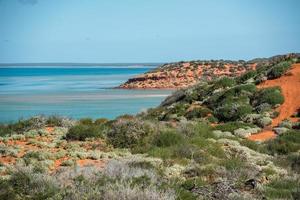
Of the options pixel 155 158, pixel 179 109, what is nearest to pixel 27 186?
pixel 155 158

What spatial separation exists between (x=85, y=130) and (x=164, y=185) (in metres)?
8.43

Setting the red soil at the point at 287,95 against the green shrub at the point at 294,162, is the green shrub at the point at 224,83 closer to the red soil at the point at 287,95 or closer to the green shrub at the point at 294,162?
the red soil at the point at 287,95

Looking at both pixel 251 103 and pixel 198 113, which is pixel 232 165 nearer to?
pixel 198 113

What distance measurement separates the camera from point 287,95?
30.1 m

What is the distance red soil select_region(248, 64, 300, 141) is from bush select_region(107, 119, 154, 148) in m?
7.79

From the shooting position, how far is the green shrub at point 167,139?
56.5ft

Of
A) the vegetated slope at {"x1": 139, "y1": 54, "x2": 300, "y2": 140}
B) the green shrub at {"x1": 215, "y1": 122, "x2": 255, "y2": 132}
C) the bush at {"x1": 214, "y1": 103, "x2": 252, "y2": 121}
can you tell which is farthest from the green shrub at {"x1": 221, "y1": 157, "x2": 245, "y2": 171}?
the bush at {"x1": 214, "y1": 103, "x2": 252, "y2": 121}

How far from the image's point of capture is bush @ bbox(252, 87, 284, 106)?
2914cm

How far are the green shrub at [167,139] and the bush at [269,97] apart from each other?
13022mm

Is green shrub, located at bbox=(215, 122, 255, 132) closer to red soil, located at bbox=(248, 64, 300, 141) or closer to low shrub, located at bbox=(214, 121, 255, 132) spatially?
low shrub, located at bbox=(214, 121, 255, 132)

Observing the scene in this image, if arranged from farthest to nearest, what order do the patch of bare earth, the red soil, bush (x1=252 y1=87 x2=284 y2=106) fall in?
bush (x1=252 y1=87 x2=284 y2=106), the red soil, the patch of bare earth

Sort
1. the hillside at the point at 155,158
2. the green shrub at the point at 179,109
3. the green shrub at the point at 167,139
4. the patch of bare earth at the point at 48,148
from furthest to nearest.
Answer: the green shrub at the point at 179,109
the green shrub at the point at 167,139
the patch of bare earth at the point at 48,148
the hillside at the point at 155,158

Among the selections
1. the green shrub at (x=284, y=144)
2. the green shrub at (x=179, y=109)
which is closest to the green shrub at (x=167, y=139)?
the green shrub at (x=284, y=144)

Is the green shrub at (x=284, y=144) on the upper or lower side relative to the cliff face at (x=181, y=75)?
upper
